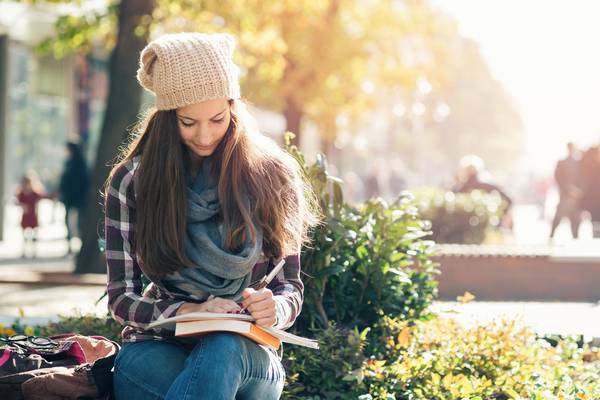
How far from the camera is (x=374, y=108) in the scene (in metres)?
25.7

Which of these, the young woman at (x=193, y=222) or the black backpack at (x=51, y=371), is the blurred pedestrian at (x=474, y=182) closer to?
the young woman at (x=193, y=222)

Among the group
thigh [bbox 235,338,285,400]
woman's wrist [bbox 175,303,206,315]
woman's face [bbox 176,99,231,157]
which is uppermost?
woman's face [bbox 176,99,231,157]

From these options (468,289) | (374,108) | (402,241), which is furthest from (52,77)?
(402,241)

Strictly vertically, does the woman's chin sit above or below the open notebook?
above

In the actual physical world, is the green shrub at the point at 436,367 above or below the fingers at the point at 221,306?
below

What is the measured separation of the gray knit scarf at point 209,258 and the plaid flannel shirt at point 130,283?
67 mm

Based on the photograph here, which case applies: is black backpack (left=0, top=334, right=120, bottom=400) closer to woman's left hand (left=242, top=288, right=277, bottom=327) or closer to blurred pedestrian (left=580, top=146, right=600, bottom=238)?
woman's left hand (left=242, top=288, right=277, bottom=327)

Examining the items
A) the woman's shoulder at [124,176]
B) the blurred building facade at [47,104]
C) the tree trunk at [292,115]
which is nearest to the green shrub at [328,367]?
the woman's shoulder at [124,176]

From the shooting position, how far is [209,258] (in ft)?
11.8

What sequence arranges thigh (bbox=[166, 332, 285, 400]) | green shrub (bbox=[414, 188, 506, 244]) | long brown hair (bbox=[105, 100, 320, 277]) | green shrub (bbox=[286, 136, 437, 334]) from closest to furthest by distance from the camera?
thigh (bbox=[166, 332, 285, 400]) → long brown hair (bbox=[105, 100, 320, 277]) → green shrub (bbox=[286, 136, 437, 334]) → green shrub (bbox=[414, 188, 506, 244])

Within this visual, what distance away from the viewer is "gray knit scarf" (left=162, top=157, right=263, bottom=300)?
3.59 m

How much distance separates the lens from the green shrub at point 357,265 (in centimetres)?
505

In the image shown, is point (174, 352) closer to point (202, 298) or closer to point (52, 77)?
point (202, 298)

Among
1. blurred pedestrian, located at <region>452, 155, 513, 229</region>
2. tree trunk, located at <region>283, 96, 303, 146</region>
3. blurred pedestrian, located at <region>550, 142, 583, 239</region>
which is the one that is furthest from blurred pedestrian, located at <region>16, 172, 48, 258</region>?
blurred pedestrian, located at <region>550, 142, 583, 239</region>
